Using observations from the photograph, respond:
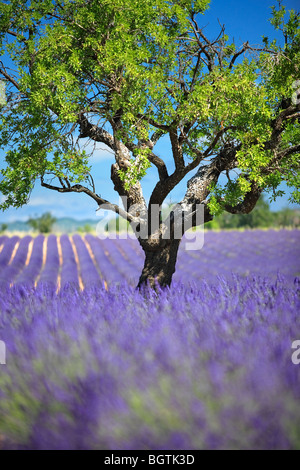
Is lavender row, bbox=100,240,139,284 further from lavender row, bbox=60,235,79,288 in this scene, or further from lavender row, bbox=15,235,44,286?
lavender row, bbox=15,235,44,286

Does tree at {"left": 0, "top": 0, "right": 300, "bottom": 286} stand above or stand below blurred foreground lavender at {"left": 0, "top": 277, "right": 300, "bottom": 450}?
above

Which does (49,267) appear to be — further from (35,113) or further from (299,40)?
(299,40)

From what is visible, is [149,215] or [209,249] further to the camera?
[209,249]

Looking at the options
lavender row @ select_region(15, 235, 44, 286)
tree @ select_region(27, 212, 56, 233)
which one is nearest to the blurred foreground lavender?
lavender row @ select_region(15, 235, 44, 286)

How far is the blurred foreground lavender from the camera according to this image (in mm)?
1482

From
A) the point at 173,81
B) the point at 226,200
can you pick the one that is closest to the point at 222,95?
the point at 173,81

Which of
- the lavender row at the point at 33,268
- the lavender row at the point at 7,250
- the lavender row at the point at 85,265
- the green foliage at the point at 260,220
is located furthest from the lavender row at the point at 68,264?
the green foliage at the point at 260,220

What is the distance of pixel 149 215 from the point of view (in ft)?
19.9

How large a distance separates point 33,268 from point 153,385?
12.6 metres

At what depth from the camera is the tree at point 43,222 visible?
38.9m

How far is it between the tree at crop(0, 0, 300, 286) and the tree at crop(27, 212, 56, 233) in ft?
110

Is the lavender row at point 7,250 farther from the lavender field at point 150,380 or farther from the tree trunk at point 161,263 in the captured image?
the lavender field at point 150,380

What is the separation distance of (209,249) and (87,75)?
516 inches
